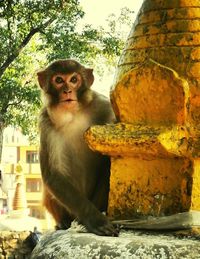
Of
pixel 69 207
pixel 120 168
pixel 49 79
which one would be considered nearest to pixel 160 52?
pixel 120 168

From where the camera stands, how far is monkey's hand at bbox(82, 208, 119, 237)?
7.01ft

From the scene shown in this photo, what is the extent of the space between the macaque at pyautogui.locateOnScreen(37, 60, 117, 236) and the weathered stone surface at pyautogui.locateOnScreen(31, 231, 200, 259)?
1.28m

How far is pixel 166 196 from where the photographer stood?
2.13 m

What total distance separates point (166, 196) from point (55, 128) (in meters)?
1.92

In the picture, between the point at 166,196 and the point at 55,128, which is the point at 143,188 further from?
the point at 55,128

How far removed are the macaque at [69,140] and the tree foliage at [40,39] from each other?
1147 cm

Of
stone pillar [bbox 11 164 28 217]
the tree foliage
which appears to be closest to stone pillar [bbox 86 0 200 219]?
the tree foliage

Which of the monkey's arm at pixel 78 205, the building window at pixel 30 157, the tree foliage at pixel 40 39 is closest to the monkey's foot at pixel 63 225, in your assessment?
the monkey's arm at pixel 78 205

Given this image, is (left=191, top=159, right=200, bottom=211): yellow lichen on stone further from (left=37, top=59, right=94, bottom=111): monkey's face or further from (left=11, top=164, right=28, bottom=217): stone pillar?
(left=11, top=164, right=28, bottom=217): stone pillar

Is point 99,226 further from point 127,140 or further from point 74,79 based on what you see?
point 74,79

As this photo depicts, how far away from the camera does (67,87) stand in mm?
4176

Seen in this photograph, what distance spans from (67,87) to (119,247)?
2.40 m

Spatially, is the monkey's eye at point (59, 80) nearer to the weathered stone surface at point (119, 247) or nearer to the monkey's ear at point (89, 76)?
the monkey's ear at point (89, 76)

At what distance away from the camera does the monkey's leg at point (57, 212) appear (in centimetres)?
382
